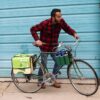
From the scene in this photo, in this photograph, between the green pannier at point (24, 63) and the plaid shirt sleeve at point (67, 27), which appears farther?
the plaid shirt sleeve at point (67, 27)

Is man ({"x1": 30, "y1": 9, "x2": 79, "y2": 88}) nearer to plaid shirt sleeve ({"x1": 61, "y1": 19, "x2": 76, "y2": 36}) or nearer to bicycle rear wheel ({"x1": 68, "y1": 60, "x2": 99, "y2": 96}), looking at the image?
plaid shirt sleeve ({"x1": 61, "y1": 19, "x2": 76, "y2": 36})

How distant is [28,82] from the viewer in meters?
7.10

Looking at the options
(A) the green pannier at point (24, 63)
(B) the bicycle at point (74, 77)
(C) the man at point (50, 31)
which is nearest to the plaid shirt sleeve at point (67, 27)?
(C) the man at point (50, 31)

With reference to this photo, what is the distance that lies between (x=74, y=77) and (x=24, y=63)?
1.01 meters

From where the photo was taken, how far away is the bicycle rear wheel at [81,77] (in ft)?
20.1

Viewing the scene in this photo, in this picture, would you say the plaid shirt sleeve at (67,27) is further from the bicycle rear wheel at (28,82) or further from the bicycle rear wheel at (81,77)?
the bicycle rear wheel at (28,82)

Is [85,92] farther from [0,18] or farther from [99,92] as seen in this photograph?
[0,18]

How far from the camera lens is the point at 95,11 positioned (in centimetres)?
674

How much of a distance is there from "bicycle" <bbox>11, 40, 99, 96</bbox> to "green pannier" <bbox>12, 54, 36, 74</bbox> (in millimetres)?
135

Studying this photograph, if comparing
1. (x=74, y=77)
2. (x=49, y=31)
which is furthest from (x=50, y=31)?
(x=74, y=77)

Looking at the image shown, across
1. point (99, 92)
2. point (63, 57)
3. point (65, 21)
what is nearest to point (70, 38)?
point (65, 21)

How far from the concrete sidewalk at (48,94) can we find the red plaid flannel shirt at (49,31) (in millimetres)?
855

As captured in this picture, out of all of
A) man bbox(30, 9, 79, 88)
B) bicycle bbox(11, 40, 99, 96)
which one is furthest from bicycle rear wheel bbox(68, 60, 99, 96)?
man bbox(30, 9, 79, 88)

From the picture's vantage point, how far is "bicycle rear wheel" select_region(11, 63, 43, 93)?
6.54 metres
